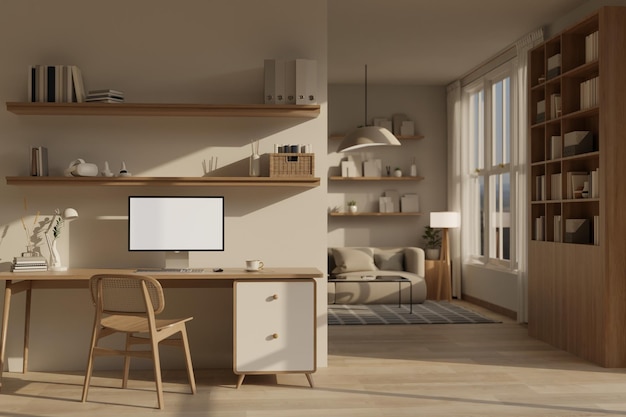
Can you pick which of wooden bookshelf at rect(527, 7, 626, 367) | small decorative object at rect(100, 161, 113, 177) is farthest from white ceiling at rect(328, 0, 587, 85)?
small decorative object at rect(100, 161, 113, 177)

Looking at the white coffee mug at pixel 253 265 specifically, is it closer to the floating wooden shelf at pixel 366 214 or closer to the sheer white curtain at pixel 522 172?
the sheer white curtain at pixel 522 172

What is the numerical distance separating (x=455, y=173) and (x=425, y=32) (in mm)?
2742

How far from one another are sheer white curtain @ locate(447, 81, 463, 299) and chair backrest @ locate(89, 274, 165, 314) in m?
5.90

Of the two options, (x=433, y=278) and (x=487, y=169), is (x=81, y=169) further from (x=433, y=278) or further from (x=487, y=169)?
(x=433, y=278)

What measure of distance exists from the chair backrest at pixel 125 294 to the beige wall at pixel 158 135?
3.14 feet

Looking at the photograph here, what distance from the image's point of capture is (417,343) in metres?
6.02

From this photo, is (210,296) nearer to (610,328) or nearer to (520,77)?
(610,328)

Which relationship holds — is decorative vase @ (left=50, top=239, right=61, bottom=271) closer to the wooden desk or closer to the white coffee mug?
the wooden desk

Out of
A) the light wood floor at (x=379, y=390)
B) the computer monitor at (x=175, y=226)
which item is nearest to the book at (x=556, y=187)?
the light wood floor at (x=379, y=390)

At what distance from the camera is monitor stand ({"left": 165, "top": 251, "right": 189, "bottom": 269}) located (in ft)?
15.7

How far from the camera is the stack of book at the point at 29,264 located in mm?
4574

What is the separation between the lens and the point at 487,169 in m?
8.58

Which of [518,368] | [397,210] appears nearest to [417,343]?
[518,368]

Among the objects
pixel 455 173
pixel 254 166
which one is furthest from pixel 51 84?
pixel 455 173
